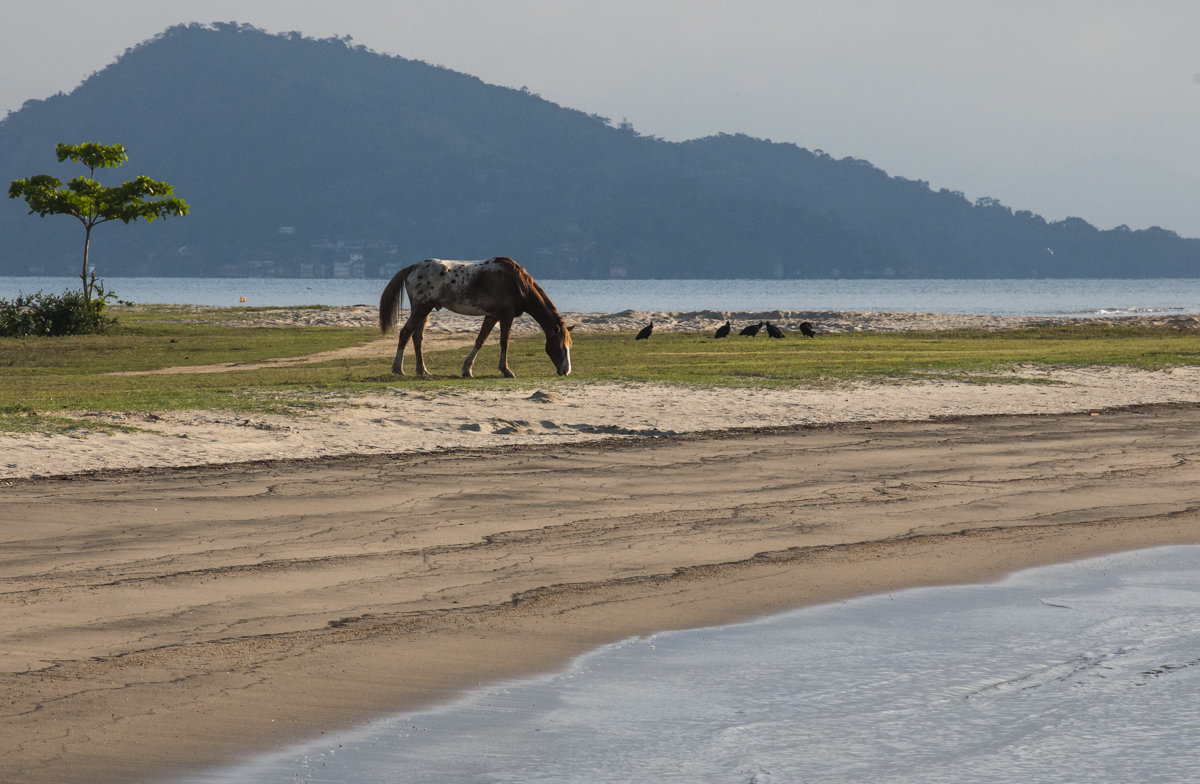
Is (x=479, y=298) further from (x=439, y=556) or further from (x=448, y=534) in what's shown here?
(x=439, y=556)

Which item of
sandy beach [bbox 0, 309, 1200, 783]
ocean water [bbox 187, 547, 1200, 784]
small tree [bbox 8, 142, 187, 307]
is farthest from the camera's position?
small tree [bbox 8, 142, 187, 307]

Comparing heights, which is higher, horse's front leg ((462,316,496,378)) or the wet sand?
horse's front leg ((462,316,496,378))

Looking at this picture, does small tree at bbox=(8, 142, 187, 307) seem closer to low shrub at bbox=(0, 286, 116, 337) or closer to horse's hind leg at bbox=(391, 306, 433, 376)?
low shrub at bbox=(0, 286, 116, 337)

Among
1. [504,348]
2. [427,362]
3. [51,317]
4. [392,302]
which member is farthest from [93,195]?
[504,348]

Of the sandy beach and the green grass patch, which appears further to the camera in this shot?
Answer: the green grass patch

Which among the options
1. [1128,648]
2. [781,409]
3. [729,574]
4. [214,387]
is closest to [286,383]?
[214,387]

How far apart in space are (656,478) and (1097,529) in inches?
170

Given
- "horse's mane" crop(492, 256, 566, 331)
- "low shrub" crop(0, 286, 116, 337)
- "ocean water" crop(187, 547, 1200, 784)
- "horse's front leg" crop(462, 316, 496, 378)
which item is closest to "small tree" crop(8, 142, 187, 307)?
"low shrub" crop(0, 286, 116, 337)

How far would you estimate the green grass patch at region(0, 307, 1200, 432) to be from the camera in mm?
18172

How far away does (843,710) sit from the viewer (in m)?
6.73

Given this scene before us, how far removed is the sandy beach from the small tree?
26.1 metres

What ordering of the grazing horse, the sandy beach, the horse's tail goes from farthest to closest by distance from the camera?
the horse's tail, the grazing horse, the sandy beach

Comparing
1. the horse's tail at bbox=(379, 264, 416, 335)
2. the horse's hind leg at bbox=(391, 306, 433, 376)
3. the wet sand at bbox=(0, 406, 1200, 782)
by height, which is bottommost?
the wet sand at bbox=(0, 406, 1200, 782)

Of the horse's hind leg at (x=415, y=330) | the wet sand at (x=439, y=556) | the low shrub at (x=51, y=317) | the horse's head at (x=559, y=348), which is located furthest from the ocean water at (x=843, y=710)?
the low shrub at (x=51, y=317)
